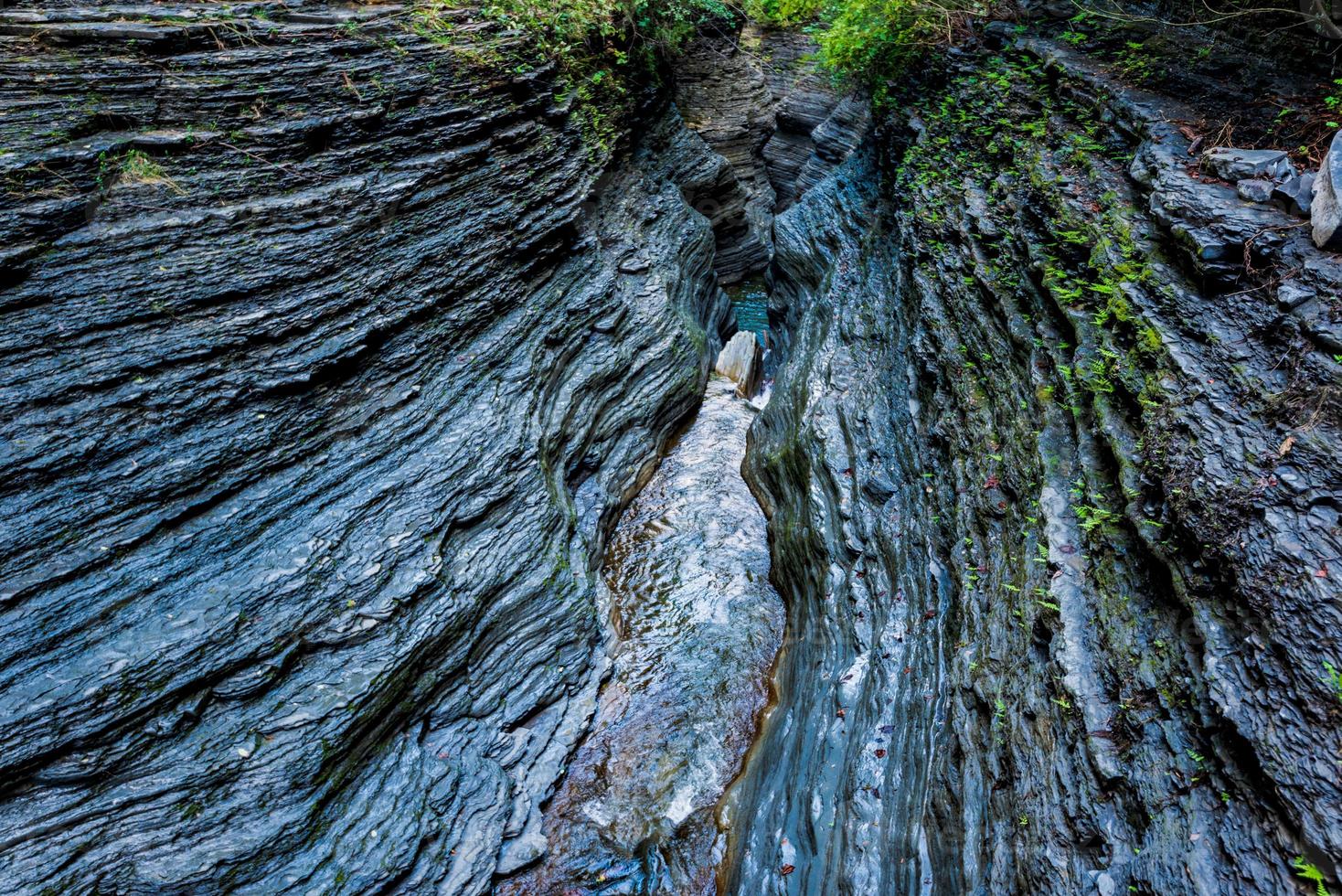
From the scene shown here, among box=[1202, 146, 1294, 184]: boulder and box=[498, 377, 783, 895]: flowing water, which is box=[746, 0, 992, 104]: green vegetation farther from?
box=[498, 377, 783, 895]: flowing water

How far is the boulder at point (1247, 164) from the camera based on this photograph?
16.0 ft

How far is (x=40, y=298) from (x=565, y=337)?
5.23m

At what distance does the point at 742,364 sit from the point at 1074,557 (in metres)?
8.51

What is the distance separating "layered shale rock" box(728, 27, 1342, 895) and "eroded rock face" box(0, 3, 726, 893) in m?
2.83

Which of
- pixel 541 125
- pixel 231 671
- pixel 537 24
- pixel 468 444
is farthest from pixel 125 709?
pixel 537 24

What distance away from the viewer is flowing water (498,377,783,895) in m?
5.42

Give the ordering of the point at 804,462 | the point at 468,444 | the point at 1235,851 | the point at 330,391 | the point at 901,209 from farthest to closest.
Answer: the point at 901,209
the point at 804,462
the point at 468,444
the point at 330,391
the point at 1235,851

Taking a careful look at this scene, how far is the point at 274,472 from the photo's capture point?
18.4 feet

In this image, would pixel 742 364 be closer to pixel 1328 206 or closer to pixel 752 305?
pixel 752 305

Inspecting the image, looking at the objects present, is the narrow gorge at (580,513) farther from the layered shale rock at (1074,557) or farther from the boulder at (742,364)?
the boulder at (742,364)

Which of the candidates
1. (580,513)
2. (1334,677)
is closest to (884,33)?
(580,513)

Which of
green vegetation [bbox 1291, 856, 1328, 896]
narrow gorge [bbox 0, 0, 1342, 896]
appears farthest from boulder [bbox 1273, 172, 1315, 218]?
green vegetation [bbox 1291, 856, 1328, 896]

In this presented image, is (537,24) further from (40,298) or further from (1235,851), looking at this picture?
(1235,851)

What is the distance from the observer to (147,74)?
19.1 ft
